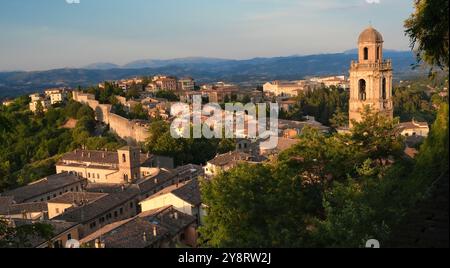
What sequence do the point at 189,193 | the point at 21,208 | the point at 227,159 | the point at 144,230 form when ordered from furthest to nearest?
the point at 227,159 < the point at 21,208 < the point at 189,193 < the point at 144,230

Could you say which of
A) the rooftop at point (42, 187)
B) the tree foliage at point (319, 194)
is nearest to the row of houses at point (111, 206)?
the rooftop at point (42, 187)

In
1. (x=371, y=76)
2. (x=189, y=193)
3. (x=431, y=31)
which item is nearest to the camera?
(x=431, y=31)

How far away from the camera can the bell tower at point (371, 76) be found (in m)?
24.0

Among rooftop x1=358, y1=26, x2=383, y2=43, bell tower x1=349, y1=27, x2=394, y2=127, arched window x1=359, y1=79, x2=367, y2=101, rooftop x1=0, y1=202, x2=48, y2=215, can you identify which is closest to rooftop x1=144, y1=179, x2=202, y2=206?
rooftop x1=0, y1=202, x2=48, y2=215

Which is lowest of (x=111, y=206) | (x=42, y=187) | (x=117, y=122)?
(x=42, y=187)

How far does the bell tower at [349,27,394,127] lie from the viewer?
2398cm

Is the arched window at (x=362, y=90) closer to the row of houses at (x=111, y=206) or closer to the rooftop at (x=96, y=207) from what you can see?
the row of houses at (x=111, y=206)

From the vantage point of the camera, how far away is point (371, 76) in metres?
24.0

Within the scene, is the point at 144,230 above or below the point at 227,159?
above

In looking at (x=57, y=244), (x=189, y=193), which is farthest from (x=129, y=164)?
(x=57, y=244)

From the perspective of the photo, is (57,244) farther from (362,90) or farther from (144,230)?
(362,90)

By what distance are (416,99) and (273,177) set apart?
185 feet

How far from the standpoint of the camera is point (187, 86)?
339ft
